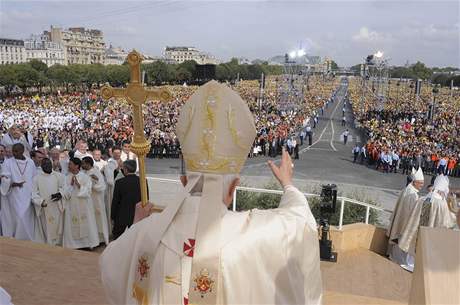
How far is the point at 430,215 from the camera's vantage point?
20.2 feet

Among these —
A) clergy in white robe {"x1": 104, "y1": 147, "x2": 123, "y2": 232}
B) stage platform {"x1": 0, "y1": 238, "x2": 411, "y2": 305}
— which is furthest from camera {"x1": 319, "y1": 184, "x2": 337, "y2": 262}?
clergy in white robe {"x1": 104, "y1": 147, "x2": 123, "y2": 232}

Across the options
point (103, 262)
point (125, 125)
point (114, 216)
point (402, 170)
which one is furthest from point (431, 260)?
point (125, 125)

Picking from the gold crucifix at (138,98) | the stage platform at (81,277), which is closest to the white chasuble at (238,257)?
the gold crucifix at (138,98)

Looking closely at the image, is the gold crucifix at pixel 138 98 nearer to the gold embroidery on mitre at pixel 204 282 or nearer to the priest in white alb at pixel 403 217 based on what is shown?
the gold embroidery on mitre at pixel 204 282

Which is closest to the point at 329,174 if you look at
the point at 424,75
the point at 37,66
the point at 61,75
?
the point at 61,75

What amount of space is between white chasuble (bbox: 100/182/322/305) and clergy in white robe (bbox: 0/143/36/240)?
4.58 metres

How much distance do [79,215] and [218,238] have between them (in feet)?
15.7

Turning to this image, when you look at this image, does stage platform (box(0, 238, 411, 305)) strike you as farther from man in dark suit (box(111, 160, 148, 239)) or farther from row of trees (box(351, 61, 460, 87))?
row of trees (box(351, 61, 460, 87))

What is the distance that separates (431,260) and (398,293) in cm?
374

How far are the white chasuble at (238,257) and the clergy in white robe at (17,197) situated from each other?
15.0 ft

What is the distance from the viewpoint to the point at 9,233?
19.7 ft

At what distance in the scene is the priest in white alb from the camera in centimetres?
641

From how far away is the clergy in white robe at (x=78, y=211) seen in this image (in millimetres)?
5898

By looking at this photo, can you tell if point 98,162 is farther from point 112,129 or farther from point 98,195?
point 112,129
